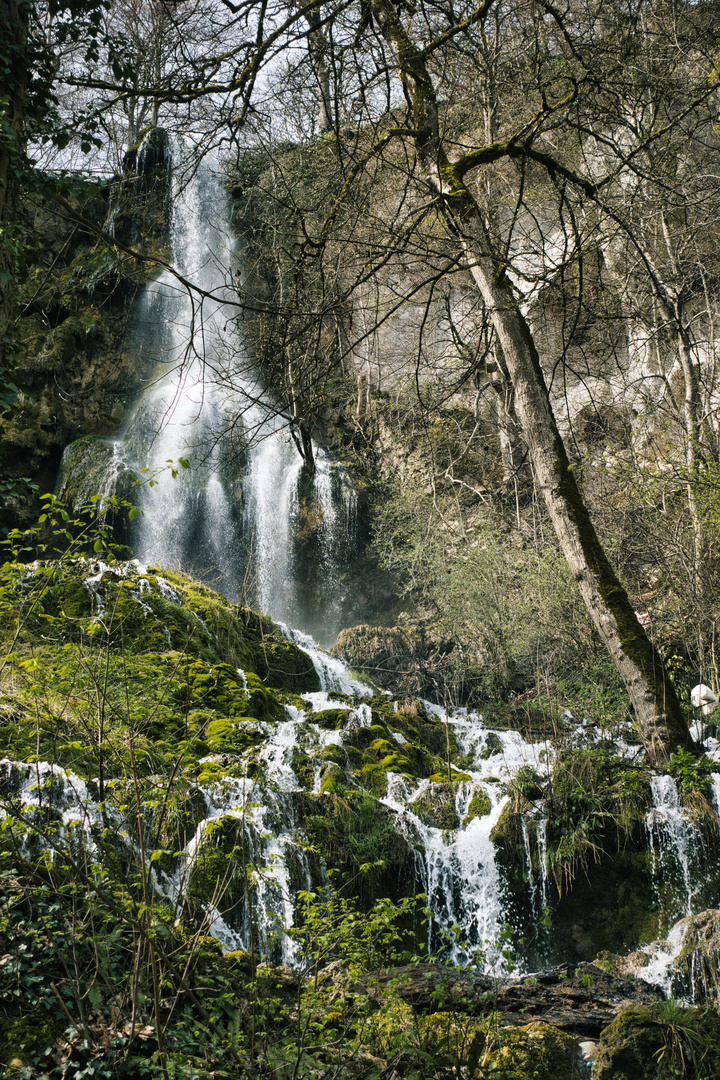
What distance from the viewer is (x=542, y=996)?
469 centimetres

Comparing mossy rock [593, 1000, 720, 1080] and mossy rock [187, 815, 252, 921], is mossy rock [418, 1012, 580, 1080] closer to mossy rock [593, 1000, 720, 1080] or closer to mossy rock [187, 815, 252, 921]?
mossy rock [593, 1000, 720, 1080]

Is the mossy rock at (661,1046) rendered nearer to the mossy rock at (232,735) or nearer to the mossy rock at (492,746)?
the mossy rock at (232,735)

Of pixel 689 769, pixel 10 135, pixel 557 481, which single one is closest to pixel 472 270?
pixel 557 481

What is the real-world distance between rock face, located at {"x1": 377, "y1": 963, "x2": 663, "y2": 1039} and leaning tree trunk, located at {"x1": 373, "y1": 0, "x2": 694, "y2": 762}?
1.69 m

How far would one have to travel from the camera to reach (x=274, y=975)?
3934 mm

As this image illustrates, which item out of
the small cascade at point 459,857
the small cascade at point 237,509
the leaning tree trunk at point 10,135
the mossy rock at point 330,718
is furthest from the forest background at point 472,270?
the mossy rock at point 330,718

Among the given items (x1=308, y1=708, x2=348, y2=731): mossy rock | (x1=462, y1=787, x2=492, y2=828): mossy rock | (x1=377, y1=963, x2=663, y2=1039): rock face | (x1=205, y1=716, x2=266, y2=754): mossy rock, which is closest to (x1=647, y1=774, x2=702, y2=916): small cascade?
(x1=377, y1=963, x2=663, y2=1039): rock face

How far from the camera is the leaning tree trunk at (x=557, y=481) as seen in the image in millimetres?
4363

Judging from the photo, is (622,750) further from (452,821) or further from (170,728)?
(170,728)

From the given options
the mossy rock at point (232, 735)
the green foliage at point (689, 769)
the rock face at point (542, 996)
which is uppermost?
the mossy rock at point (232, 735)

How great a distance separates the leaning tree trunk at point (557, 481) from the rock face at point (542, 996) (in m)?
1.69

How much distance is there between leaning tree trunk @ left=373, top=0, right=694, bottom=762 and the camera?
436 cm

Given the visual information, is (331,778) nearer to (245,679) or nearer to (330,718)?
(330,718)

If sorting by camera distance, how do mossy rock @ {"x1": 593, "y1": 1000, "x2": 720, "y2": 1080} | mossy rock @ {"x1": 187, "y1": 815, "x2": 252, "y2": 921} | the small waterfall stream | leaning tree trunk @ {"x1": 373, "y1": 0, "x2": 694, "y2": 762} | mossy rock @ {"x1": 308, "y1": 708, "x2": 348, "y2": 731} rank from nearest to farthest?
mossy rock @ {"x1": 593, "y1": 1000, "x2": 720, "y2": 1080} < the small waterfall stream < leaning tree trunk @ {"x1": 373, "y1": 0, "x2": 694, "y2": 762} < mossy rock @ {"x1": 187, "y1": 815, "x2": 252, "y2": 921} < mossy rock @ {"x1": 308, "y1": 708, "x2": 348, "y2": 731}
